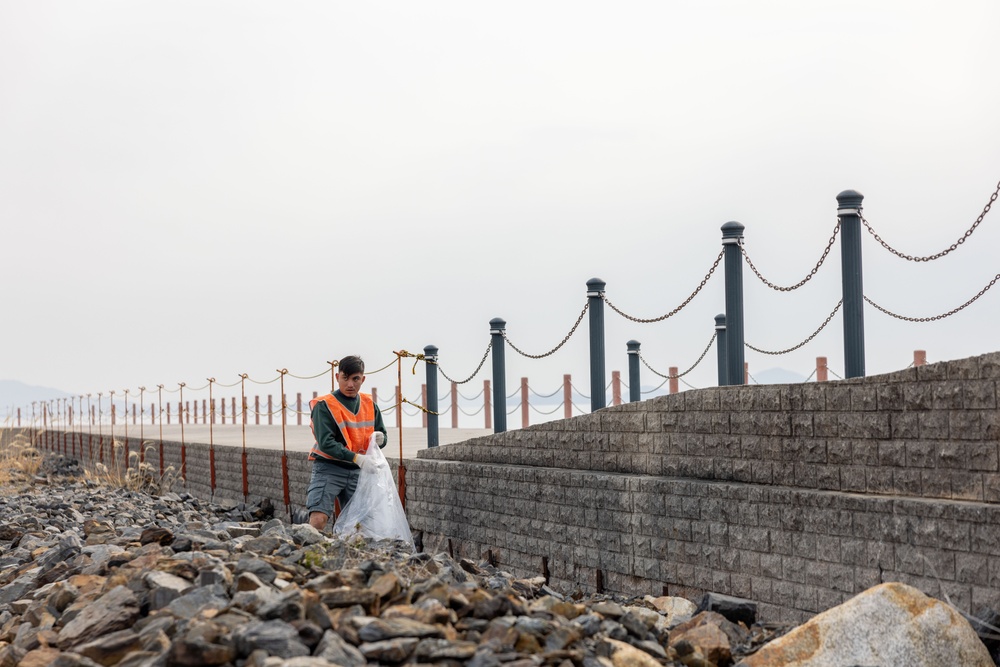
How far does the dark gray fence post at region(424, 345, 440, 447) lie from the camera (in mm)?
13812

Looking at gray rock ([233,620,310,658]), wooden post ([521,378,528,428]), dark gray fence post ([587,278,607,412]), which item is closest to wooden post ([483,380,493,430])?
wooden post ([521,378,528,428])

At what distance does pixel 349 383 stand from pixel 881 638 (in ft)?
14.0

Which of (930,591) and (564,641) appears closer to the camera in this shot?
(564,641)

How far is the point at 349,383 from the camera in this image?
786 centimetres

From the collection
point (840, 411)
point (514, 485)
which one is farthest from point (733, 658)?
point (514, 485)

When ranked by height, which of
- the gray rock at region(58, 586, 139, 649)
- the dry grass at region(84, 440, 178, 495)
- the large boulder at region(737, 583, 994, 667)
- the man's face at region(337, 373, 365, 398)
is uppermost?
the man's face at region(337, 373, 365, 398)

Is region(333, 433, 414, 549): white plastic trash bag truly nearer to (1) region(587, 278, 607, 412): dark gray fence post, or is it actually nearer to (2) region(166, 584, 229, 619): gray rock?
(2) region(166, 584, 229, 619): gray rock

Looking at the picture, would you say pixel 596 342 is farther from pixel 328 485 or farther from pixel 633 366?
pixel 633 366

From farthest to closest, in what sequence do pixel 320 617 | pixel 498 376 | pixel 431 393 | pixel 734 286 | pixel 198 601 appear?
pixel 431 393
pixel 498 376
pixel 734 286
pixel 198 601
pixel 320 617

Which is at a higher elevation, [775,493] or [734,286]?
[734,286]

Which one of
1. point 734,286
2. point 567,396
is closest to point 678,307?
point 734,286

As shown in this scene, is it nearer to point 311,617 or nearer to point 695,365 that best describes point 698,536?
point 311,617

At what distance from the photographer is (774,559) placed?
7262mm

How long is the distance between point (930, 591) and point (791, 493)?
1.19m
